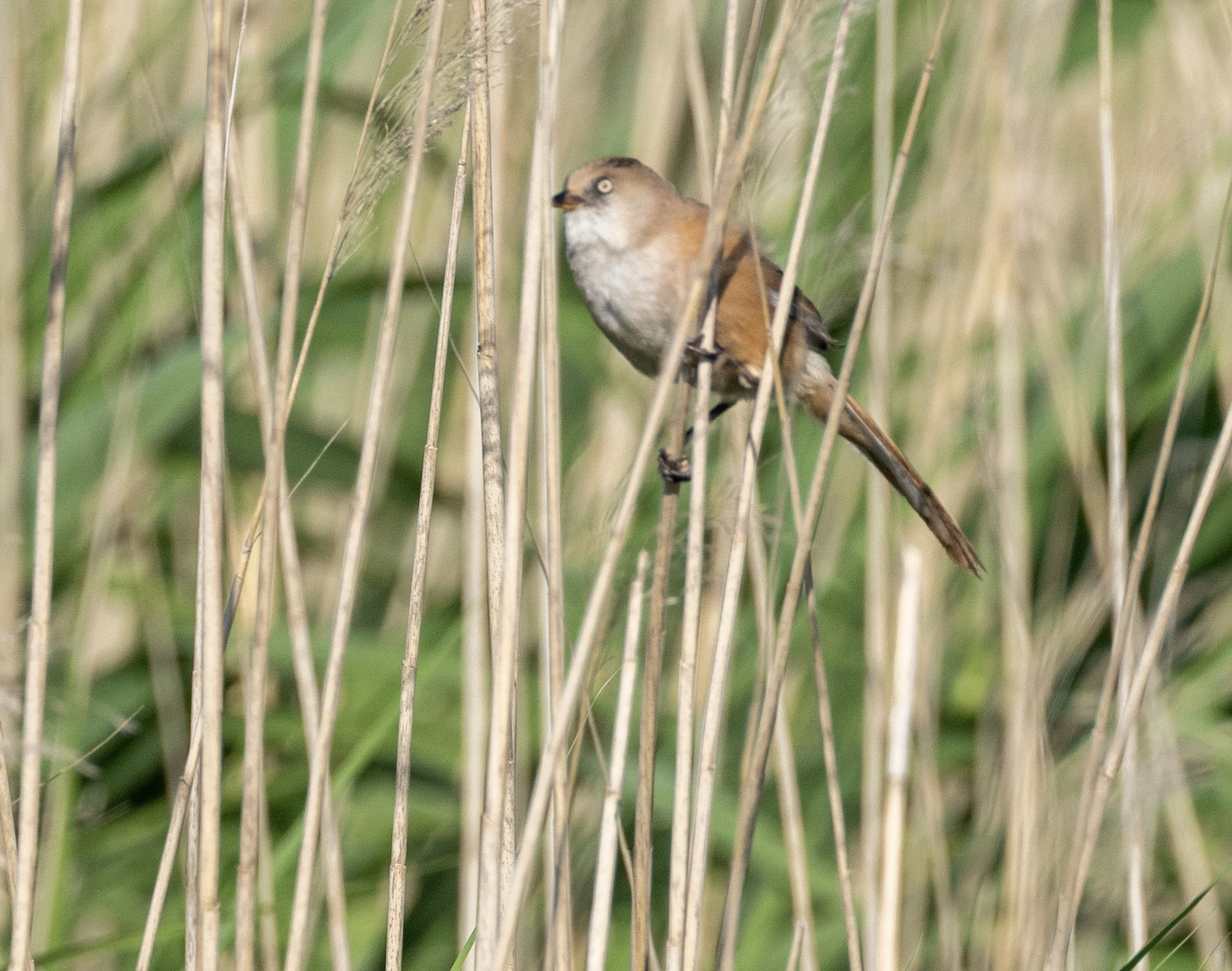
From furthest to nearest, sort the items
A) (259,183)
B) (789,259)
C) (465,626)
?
(259,183) < (465,626) < (789,259)

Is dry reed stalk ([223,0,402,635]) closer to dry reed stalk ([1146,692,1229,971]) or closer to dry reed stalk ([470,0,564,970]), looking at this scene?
dry reed stalk ([470,0,564,970])

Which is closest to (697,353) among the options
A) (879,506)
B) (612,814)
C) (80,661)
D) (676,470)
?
(676,470)

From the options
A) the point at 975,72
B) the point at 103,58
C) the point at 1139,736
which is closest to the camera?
the point at 1139,736

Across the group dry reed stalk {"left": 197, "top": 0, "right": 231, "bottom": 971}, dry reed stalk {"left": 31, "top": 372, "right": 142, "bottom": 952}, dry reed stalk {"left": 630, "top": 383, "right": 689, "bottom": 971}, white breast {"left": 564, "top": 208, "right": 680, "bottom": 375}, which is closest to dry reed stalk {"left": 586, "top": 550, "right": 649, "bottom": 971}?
dry reed stalk {"left": 630, "top": 383, "right": 689, "bottom": 971}

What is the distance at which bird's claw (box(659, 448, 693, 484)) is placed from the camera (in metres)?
1.30

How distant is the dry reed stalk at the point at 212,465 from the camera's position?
38.0 inches

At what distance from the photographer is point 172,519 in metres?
2.46

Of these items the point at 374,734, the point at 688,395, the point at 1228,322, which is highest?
the point at 1228,322

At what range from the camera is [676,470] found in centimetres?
133

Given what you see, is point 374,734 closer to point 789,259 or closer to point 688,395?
point 688,395

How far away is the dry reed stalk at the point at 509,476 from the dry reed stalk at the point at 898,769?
1.18 feet

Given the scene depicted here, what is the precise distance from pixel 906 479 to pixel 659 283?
1.46ft

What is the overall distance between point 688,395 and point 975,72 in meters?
1.14

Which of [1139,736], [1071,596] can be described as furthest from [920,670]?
[1071,596]
